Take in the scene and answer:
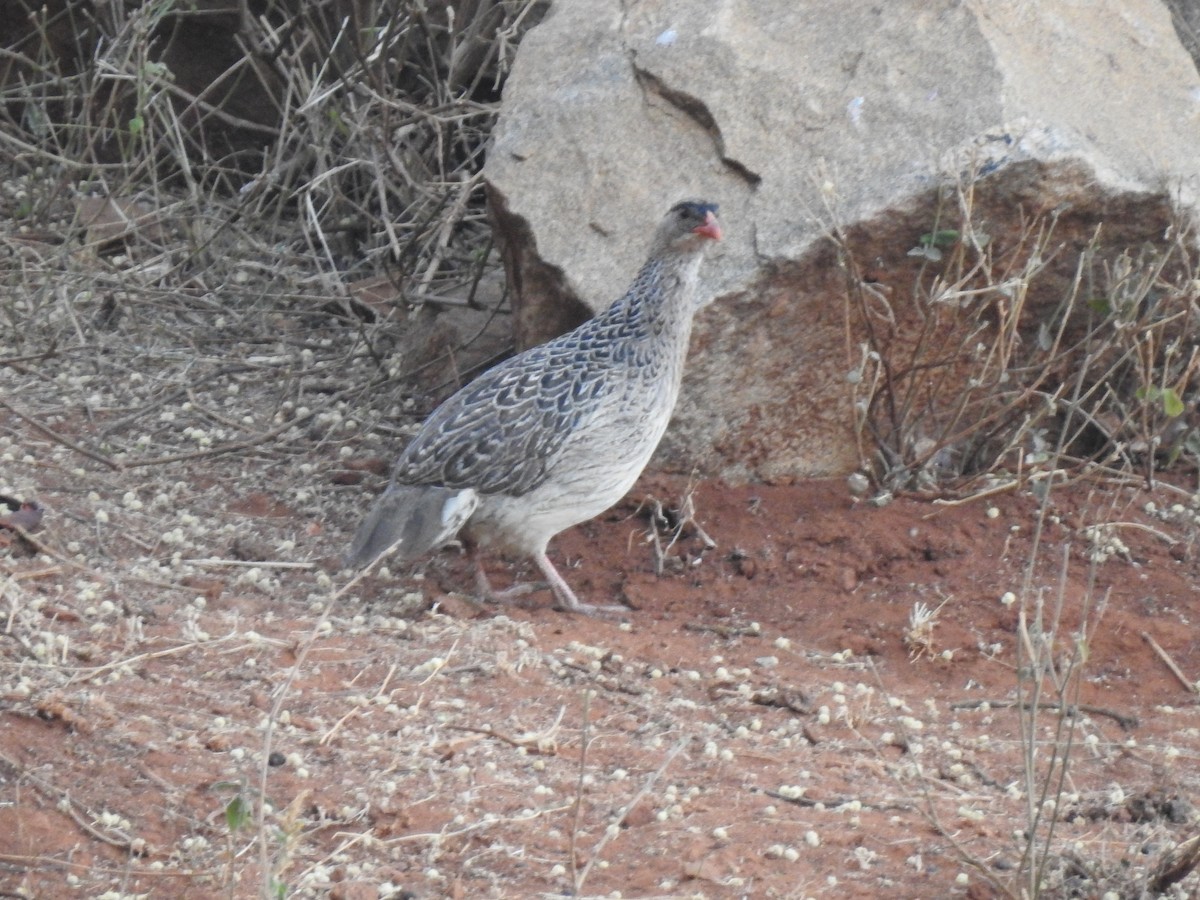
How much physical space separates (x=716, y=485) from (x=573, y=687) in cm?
159

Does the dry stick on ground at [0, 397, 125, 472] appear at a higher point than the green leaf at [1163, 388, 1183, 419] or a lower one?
lower

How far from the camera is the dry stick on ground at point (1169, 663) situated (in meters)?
5.31

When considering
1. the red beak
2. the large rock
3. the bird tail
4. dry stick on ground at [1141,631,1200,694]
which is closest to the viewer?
dry stick on ground at [1141,631,1200,694]

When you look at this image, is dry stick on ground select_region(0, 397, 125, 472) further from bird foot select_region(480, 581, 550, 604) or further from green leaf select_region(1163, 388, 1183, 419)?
green leaf select_region(1163, 388, 1183, 419)

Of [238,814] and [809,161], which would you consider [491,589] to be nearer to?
[809,161]

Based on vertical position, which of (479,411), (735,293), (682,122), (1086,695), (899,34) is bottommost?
(1086,695)

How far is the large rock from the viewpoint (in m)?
6.02

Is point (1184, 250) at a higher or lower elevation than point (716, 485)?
higher

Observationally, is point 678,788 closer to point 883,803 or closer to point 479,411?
point 883,803

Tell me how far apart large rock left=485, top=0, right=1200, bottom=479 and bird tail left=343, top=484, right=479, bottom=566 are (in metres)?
1.10

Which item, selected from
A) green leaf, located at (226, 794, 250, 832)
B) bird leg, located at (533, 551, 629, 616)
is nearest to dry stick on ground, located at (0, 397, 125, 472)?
bird leg, located at (533, 551, 629, 616)

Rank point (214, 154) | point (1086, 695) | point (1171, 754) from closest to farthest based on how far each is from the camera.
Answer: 1. point (1171, 754)
2. point (1086, 695)
3. point (214, 154)

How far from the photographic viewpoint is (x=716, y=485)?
21.0 feet

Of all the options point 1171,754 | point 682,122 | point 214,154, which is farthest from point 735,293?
point 214,154
